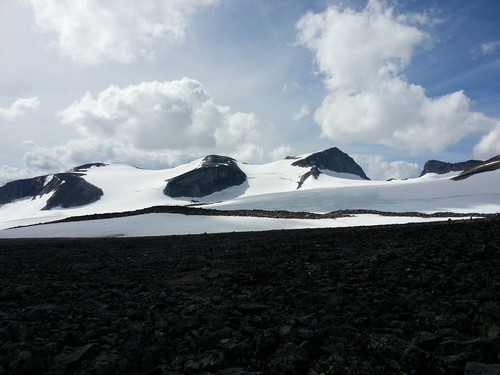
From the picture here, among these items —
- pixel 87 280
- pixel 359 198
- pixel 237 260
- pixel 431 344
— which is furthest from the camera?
pixel 359 198

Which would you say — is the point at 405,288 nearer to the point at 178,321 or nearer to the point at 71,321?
the point at 178,321

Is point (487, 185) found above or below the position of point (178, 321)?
above

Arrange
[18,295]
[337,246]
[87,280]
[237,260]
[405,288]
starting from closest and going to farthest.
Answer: [405,288]
[18,295]
[87,280]
[237,260]
[337,246]

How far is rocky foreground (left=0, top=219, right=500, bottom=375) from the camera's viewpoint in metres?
4.27

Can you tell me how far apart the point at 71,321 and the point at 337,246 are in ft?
39.4

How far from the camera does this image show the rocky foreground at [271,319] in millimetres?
4266

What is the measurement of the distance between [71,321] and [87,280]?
4.62 metres

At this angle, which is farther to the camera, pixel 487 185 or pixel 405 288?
pixel 487 185

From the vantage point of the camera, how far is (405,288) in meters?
7.34

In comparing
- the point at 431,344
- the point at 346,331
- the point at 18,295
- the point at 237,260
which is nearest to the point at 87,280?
the point at 18,295

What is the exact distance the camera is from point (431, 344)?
445 centimetres

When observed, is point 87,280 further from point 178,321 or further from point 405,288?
point 405,288

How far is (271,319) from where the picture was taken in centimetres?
603

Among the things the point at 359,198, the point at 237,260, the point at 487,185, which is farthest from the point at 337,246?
the point at 487,185
